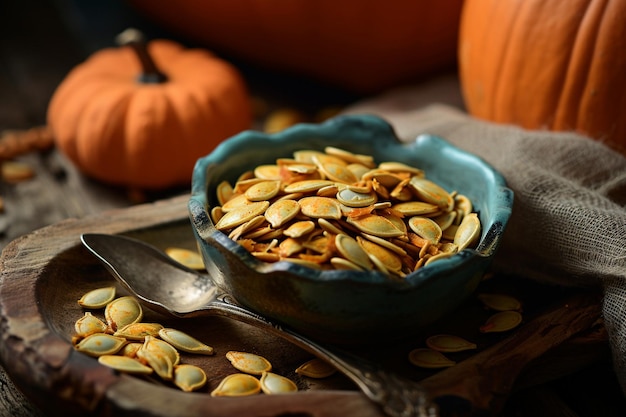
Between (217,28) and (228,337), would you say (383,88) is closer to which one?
(217,28)

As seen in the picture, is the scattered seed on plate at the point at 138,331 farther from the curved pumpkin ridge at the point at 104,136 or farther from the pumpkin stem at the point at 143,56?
the pumpkin stem at the point at 143,56

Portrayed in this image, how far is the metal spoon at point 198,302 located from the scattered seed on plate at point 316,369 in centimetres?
3

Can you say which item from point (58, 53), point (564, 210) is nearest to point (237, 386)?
point (564, 210)

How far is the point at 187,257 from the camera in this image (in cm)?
86

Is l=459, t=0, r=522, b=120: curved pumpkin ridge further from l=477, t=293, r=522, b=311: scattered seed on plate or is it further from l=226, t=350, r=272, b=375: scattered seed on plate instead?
l=226, t=350, r=272, b=375: scattered seed on plate

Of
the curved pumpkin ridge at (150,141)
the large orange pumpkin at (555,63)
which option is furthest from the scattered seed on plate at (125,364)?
the large orange pumpkin at (555,63)

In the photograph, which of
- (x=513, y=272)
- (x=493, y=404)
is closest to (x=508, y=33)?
(x=513, y=272)

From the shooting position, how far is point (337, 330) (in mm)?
678

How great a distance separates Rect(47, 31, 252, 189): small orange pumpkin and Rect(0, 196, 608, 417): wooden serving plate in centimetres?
29

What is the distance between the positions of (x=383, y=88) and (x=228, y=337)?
33.2 inches

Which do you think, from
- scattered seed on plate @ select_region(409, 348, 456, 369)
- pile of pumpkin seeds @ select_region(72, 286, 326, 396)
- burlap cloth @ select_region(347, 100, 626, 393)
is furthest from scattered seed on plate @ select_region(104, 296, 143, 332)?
burlap cloth @ select_region(347, 100, 626, 393)

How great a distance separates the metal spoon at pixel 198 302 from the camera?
0.61 metres

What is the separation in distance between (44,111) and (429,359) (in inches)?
41.9

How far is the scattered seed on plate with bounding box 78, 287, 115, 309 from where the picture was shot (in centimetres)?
76
